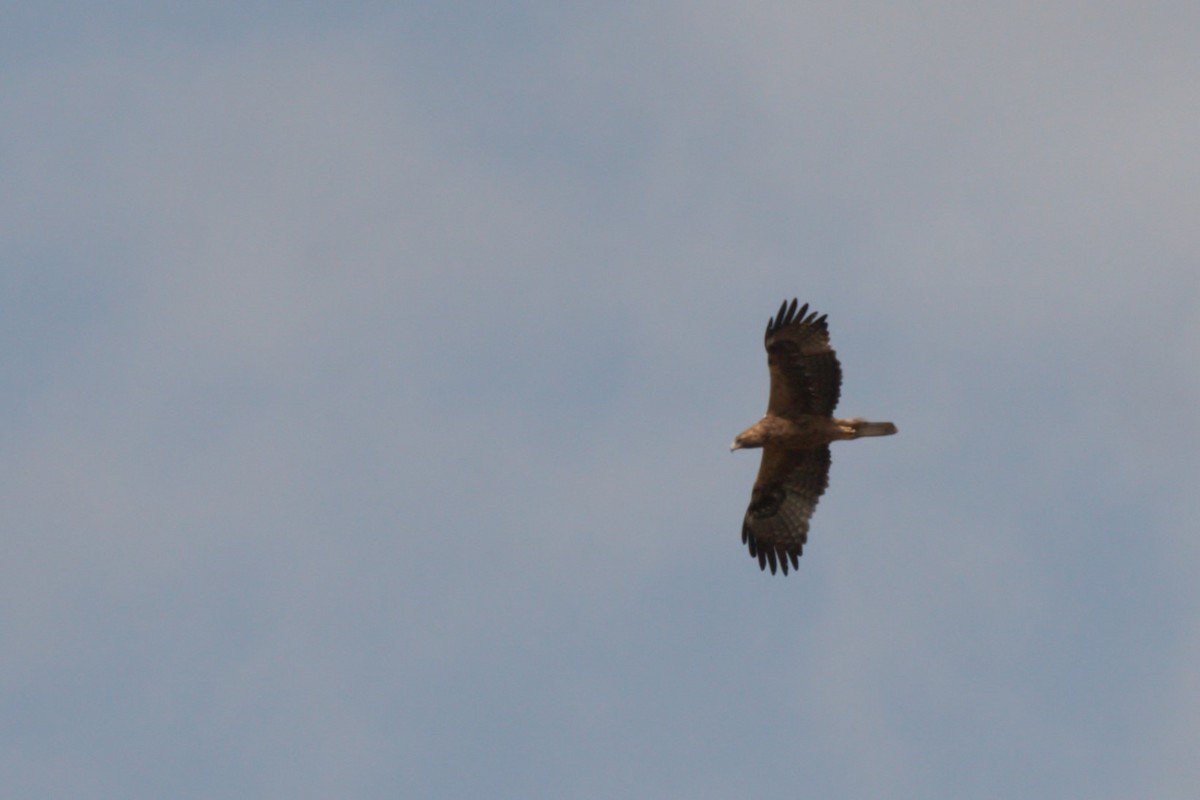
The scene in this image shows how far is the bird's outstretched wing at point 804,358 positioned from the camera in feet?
93.7

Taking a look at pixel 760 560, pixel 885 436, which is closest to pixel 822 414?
pixel 885 436

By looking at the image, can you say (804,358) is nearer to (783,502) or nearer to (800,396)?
(800,396)

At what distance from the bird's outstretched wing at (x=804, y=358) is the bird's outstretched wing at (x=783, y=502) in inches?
53.1

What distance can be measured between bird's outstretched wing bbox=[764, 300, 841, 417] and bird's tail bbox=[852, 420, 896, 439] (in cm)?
47

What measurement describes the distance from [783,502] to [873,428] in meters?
2.45

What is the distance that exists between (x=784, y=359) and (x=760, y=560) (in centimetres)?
393

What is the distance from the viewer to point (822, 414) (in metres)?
28.7

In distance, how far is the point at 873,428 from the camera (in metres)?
28.6

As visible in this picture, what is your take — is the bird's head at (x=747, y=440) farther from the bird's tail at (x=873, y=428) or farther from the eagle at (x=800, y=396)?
the bird's tail at (x=873, y=428)

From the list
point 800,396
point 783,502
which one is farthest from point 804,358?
point 783,502

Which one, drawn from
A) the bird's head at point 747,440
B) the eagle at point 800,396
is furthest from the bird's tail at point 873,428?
the bird's head at point 747,440

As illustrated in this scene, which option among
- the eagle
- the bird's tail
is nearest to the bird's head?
the eagle

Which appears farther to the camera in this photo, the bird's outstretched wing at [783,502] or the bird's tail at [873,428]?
the bird's outstretched wing at [783,502]

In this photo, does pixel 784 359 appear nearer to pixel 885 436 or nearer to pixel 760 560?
pixel 885 436
